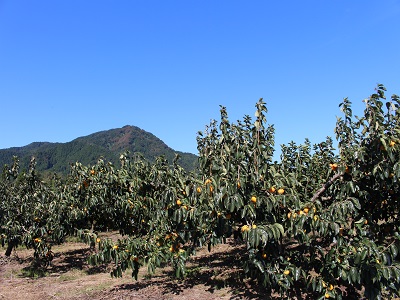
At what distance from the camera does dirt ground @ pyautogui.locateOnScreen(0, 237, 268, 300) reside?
581 cm

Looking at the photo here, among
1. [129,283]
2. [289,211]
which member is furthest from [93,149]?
[289,211]

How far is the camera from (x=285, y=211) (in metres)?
4.33

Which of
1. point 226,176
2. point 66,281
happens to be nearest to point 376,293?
point 226,176

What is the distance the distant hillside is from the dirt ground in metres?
98.5

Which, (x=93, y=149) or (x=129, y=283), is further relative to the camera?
(x=93, y=149)

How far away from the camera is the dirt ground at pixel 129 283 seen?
581 cm

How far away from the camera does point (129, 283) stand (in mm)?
6680

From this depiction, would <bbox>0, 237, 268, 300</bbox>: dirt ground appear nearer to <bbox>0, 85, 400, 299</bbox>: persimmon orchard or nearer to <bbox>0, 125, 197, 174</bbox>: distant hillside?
<bbox>0, 85, 400, 299</bbox>: persimmon orchard

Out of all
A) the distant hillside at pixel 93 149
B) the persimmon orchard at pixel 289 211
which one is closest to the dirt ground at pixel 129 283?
the persimmon orchard at pixel 289 211

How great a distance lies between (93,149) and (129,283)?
430 ft

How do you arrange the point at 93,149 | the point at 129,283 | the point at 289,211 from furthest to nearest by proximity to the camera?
the point at 93,149 < the point at 129,283 < the point at 289,211

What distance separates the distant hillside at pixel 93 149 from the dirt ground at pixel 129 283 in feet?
323

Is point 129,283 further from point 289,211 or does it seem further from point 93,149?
point 93,149

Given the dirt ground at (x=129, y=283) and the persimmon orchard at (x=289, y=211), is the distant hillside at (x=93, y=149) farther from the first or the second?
the persimmon orchard at (x=289, y=211)
